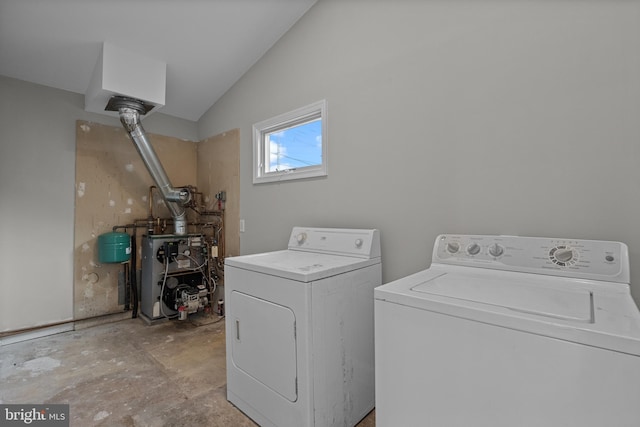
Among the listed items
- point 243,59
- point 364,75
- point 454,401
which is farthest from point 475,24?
point 243,59

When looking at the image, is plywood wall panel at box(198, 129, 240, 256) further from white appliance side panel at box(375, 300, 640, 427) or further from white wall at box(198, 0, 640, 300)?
white appliance side panel at box(375, 300, 640, 427)

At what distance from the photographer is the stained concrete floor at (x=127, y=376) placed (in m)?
1.60

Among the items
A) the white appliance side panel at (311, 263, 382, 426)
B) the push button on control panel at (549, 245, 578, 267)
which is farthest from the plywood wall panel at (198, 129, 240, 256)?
the push button on control panel at (549, 245, 578, 267)

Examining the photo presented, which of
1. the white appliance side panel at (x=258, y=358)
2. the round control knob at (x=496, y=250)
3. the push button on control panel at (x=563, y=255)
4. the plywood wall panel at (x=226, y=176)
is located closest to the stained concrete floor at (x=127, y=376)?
the white appliance side panel at (x=258, y=358)

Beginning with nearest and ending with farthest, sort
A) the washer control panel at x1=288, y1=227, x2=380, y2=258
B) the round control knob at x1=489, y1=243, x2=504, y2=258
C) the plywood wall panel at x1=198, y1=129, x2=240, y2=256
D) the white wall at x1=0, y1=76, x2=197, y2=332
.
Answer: the round control knob at x1=489, y1=243, x2=504, y2=258 → the washer control panel at x1=288, y1=227, x2=380, y2=258 → the white wall at x1=0, y1=76, x2=197, y2=332 → the plywood wall panel at x1=198, y1=129, x2=240, y2=256

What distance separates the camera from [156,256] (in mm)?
2904

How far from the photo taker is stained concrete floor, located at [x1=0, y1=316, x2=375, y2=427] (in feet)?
5.25

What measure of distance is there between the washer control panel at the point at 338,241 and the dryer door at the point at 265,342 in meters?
0.60

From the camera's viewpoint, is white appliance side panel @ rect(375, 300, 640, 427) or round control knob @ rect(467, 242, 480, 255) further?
round control knob @ rect(467, 242, 480, 255)

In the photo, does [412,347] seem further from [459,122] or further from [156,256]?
[156,256]

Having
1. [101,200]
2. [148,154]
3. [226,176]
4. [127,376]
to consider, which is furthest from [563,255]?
[101,200]

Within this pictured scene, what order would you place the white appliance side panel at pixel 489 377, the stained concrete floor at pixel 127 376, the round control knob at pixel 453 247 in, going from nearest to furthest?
the white appliance side panel at pixel 489 377 → the round control knob at pixel 453 247 → the stained concrete floor at pixel 127 376

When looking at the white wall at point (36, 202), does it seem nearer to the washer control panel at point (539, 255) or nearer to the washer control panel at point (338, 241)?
the washer control panel at point (338, 241)

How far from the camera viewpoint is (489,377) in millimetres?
761
